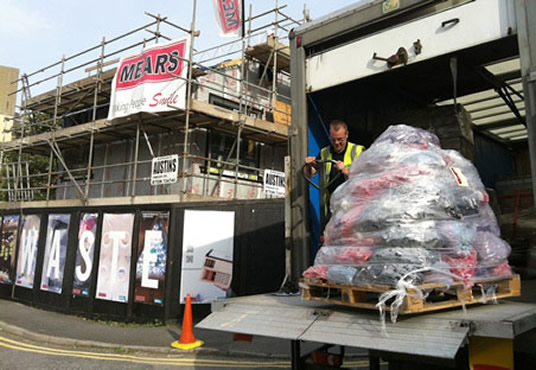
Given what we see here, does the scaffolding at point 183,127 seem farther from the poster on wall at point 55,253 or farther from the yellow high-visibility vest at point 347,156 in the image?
the yellow high-visibility vest at point 347,156

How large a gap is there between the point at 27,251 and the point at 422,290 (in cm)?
1265

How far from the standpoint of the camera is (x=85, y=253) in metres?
10.8

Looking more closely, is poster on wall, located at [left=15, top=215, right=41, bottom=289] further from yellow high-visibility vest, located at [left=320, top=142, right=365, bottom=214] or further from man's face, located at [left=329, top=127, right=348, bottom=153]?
man's face, located at [left=329, top=127, right=348, bottom=153]

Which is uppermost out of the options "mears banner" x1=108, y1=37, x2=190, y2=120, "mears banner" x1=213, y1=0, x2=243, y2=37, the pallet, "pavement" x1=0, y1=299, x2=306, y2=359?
"mears banner" x1=213, y1=0, x2=243, y2=37

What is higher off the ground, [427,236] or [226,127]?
[226,127]

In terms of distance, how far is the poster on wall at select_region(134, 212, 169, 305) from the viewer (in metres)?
9.22

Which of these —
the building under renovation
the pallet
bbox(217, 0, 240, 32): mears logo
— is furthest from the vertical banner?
the pallet

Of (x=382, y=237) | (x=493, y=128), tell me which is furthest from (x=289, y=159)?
(x=493, y=128)

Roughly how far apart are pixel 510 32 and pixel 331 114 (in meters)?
2.32

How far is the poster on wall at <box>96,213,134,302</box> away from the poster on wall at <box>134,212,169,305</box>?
381 mm

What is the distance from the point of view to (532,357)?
3064 mm

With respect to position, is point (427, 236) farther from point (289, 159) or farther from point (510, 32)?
point (289, 159)

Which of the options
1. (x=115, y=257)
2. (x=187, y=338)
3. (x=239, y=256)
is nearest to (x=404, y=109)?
(x=239, y=256)

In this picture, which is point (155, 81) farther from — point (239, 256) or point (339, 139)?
point (339, 139)
